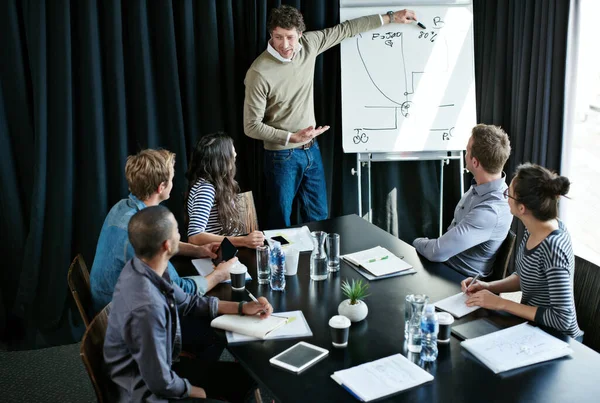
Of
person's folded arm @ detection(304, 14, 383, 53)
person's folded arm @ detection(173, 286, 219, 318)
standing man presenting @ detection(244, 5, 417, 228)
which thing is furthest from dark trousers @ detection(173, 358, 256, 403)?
person's folded arm @ detection(304, 14, 383, 53)

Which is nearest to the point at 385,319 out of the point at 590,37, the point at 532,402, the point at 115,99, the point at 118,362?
the point at 532,402

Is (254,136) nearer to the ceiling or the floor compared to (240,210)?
nearer to the ceiling

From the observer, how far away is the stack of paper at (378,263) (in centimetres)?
240

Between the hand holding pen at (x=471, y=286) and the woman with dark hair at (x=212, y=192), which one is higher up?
the woman with dark hair at (x=212, y=192)

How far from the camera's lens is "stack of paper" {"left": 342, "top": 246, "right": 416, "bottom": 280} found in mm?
2400

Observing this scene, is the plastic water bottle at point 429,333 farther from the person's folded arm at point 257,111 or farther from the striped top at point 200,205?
the person's folded arm at point 257,111

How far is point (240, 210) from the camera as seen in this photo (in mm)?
3186

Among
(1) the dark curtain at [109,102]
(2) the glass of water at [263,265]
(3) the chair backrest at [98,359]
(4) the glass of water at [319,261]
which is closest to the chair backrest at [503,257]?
(4) the glass of water at [319,261]

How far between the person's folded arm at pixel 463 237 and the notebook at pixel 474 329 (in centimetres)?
50

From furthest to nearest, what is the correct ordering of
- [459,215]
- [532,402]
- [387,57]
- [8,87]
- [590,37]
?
[387,57]
[590,37]
[8,87]
[459,215]
[532,402]

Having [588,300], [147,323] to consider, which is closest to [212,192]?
[147,323]

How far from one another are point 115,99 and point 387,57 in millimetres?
1716

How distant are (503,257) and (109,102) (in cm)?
236

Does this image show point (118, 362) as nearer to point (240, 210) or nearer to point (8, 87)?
point (240, 210)
